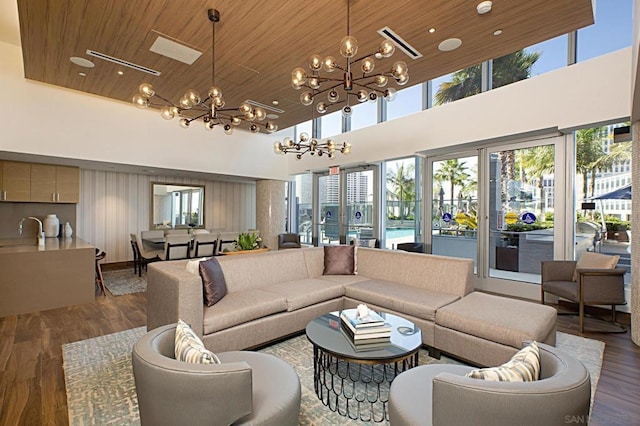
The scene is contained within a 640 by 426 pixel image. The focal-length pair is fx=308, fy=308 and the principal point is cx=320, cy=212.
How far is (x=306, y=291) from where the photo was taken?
138 inches

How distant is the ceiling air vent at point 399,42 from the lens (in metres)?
3.43

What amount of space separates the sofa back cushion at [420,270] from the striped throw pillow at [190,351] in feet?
9.08

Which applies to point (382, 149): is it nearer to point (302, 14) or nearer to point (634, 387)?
point (302, 14)

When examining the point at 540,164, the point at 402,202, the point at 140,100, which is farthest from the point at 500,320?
the point at 402,202

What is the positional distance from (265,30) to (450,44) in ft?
7.15

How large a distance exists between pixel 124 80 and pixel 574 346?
6.89 metres

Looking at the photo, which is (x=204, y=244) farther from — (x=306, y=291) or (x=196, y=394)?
(x=196, y=394)

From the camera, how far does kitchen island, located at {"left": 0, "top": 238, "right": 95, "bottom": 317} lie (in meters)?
4.08

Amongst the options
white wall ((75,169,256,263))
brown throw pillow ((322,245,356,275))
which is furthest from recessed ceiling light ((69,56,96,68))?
brown throw pillow ((322,245,356,275))

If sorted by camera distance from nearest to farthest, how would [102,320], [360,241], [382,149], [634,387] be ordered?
[634,387]
[102,320]
[382,149]
[360,241]

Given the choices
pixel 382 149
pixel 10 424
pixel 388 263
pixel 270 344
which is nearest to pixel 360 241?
pixel 382 149

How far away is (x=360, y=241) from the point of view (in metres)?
7.26

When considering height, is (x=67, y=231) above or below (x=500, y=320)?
above

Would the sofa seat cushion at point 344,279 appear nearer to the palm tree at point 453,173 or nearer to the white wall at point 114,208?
the palm tree at point 453,173
